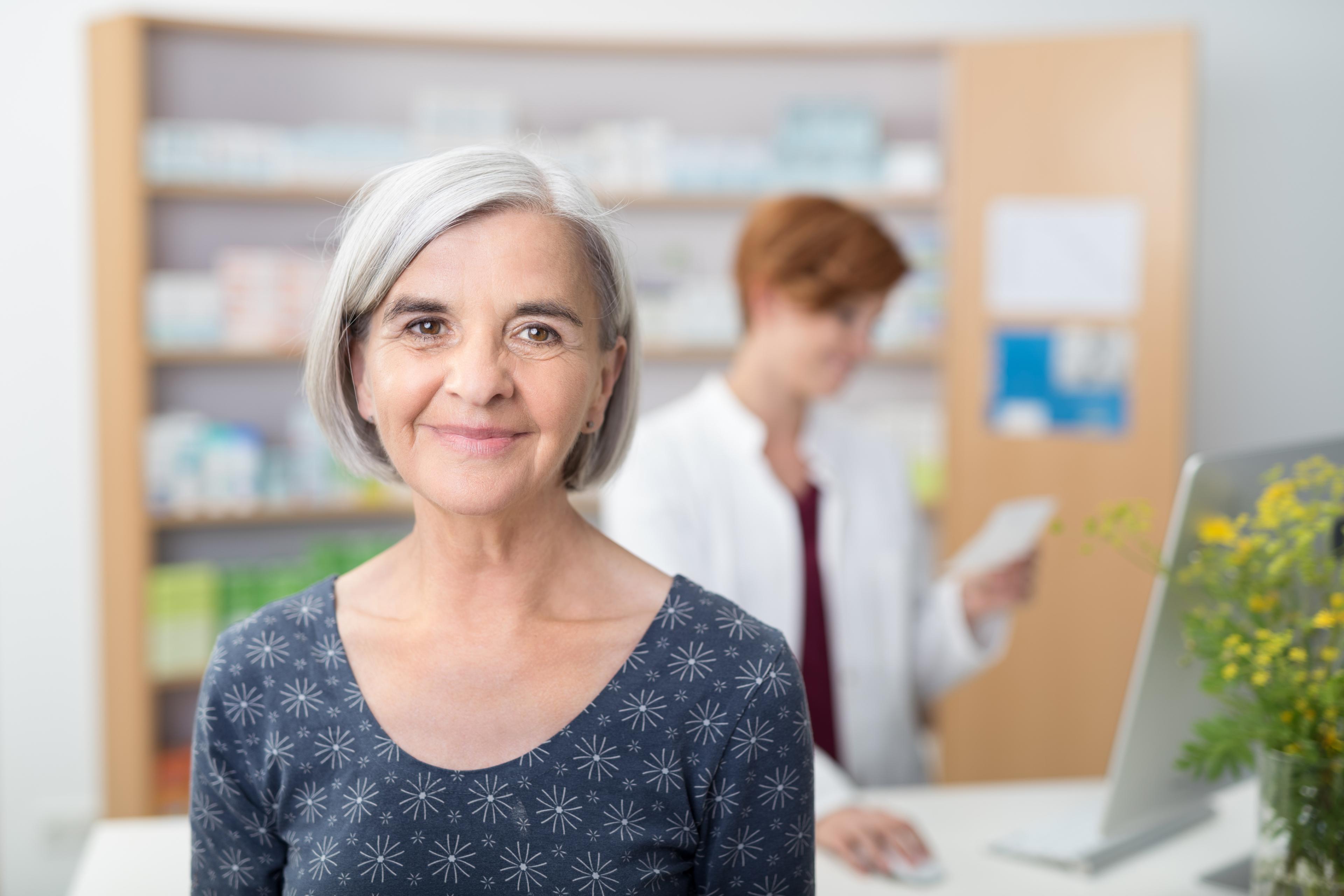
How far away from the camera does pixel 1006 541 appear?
2193 mm

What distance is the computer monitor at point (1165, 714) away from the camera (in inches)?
63.2

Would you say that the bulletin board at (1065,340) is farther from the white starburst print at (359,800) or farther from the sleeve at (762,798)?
the white starburst print at (359,800)

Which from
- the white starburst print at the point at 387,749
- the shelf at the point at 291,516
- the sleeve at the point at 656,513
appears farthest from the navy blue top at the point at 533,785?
the shelf at the point at 291,516

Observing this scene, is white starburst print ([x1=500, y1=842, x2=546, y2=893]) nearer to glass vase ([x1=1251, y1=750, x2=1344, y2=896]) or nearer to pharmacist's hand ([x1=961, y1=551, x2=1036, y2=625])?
glass vase ([x1=1251, y1=750, x2=1344, y2=896])

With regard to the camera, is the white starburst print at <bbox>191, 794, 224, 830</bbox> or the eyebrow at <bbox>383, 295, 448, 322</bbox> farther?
the white starburst print at <bbox>191, 794, 224, 830</bbox>

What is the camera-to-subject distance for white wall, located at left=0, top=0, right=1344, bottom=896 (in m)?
3.94

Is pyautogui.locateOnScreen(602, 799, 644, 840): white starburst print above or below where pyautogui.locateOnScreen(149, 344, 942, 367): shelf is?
below

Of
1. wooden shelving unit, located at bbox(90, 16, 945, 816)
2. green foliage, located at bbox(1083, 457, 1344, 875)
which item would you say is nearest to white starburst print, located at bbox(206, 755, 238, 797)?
green foliage, located at bbox(1083, 457, 1344, 875)

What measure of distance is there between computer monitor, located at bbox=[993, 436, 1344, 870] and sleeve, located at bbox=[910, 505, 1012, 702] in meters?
0.49

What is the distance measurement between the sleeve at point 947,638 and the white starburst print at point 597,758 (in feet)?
4.25

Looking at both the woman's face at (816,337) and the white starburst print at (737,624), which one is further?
the woman's face at (816,337)

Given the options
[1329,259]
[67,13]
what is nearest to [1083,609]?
[1329,259]

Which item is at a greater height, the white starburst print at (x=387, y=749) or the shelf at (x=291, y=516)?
the white starburst print at (x=387, y=749)

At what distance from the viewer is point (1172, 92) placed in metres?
3.72
